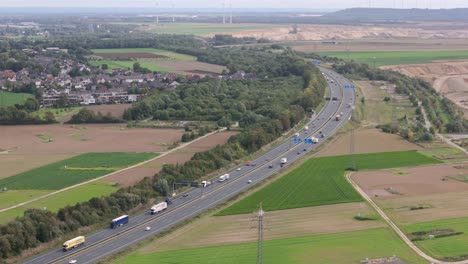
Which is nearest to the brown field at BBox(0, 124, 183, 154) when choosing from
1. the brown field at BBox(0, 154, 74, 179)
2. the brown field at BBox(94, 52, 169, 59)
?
the brown field at BBox(0, 154, 74, 179)

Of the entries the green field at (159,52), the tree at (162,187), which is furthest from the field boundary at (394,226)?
the green field at (159,52)

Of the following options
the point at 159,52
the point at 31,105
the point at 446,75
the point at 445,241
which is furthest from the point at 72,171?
the point at 159,52

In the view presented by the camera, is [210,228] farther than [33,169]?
No

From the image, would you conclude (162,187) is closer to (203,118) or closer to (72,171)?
(72,171)

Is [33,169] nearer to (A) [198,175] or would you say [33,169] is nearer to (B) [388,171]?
(A) [198,175]

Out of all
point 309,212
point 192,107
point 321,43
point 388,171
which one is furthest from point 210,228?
point 321,43

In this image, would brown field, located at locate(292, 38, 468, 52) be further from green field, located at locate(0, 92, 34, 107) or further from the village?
green field, located at locate(0, 92, 34, 107)

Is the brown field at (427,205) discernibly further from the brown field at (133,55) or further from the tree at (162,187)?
the brown field at (133,55)
